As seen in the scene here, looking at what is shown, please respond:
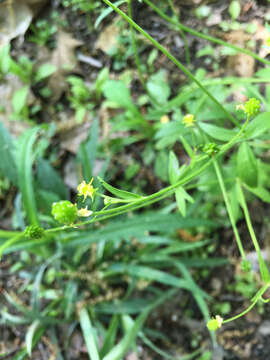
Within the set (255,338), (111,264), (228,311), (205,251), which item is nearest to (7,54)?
(111,264)

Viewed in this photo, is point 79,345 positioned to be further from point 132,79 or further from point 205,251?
point 132,79

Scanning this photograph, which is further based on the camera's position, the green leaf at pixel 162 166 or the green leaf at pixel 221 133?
the green leaf at pixel 162 166

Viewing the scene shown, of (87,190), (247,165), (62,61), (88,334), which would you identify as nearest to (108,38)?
(62,61)

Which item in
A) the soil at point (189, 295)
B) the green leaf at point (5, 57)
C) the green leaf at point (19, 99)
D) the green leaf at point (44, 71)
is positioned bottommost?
the soil at point (189, 295)

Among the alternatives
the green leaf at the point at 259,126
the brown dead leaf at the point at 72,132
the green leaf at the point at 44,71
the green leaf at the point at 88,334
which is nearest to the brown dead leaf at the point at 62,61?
the green leaf at the point at 44,71

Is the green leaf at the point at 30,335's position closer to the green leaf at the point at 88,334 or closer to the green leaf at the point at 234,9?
the green leaf at the point at 88,334

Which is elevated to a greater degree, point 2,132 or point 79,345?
point 2,132

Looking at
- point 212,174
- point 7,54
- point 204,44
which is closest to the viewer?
point 212,174
